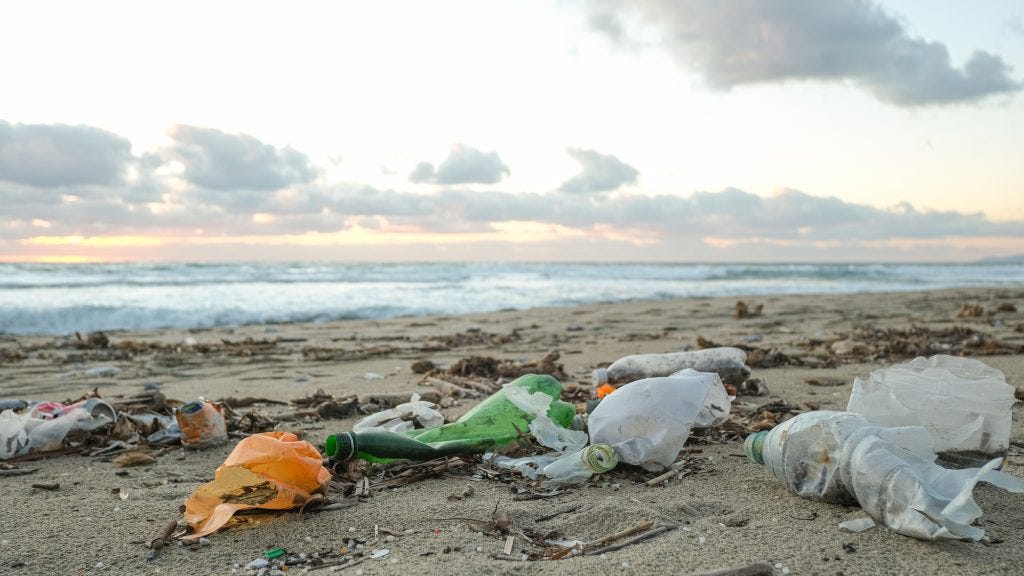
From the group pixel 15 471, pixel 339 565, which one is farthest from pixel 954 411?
pixel 15 471

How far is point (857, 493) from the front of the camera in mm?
1872

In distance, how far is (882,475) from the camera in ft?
5.89

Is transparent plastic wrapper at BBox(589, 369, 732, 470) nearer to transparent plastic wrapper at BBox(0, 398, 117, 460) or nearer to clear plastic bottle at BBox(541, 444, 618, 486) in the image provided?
clear plastic bottle at BBox(541, 444, 618, 486)

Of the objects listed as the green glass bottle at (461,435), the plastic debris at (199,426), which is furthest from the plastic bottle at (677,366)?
the plastic debris at (199,426)

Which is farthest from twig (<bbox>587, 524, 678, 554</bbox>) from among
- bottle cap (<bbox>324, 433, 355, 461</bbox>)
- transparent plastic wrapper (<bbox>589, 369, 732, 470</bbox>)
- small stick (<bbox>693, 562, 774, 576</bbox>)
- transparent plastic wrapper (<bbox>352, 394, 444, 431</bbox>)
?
transparent plastic wrapper (<bbox>352, 394, 444, 431</bbox>)

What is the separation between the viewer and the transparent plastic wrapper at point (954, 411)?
7.79 feet

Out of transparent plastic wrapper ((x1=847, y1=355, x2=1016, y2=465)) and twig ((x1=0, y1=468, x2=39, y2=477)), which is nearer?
transparent plastic wrapper ((x1=847, y1=355, x2=1016, y2=465))

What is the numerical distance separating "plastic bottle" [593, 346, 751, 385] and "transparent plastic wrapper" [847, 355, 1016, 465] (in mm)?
1520

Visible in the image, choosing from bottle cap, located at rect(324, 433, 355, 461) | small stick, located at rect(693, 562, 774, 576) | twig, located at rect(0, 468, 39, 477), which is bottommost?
twig, located at rect(0, 468, 39, 477)

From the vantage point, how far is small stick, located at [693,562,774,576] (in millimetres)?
1615

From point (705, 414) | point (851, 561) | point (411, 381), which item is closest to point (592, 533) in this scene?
Result: point (851, 561)

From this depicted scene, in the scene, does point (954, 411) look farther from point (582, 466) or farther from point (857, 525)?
point (582, 466)

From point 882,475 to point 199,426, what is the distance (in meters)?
2.84

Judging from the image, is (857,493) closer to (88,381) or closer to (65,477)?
(65,477)
